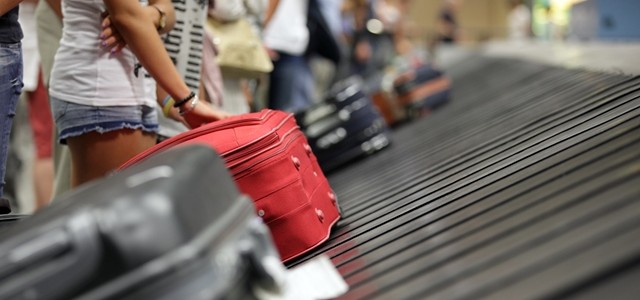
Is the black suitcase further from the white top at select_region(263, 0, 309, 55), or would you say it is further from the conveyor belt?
the white top at select_region(263, 0, 309, 55)

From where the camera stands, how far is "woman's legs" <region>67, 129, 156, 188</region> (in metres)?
2.56

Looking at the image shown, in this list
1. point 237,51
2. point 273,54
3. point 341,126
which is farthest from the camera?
point 273,54

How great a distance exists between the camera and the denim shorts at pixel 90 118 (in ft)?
8.31

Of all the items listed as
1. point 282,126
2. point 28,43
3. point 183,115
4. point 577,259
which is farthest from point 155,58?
point 28,43

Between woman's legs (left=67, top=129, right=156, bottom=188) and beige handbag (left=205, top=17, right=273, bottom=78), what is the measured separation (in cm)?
98

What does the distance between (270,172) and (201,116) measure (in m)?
0.37

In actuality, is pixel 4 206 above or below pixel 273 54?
above

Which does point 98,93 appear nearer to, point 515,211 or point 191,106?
point 191,106

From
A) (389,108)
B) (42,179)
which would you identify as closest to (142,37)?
(42,179)

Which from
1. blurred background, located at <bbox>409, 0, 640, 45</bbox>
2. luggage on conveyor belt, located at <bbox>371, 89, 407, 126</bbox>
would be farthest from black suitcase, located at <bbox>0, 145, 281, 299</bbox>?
blurred background, located at <bbox>409, 0, 640, 45</bbox>

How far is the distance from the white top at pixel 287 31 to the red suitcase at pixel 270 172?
2.66 m

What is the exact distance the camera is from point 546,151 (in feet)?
8.23

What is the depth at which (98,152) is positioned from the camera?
2.56 m

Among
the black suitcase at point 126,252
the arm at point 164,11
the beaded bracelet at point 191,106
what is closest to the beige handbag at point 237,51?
the arm at point 164,11
